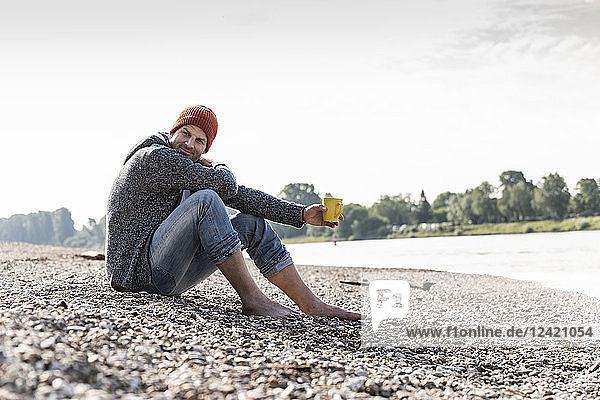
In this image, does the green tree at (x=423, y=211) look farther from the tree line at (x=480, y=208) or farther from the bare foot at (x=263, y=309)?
the bare foot at (x=263, y=309)

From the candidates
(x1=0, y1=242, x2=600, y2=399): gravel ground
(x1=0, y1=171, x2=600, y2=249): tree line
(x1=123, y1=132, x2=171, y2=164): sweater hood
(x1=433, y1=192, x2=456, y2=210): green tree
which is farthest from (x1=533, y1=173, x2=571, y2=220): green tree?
(x1=123, y1=132, x2=171, y2=164): sweater hood

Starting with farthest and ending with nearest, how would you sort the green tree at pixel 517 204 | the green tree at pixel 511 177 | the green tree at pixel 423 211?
the green tree at pixel 511 177 < the green tree at pixel 423 211 < the green tree at pixel 517 204

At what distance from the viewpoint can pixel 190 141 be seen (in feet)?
11.2

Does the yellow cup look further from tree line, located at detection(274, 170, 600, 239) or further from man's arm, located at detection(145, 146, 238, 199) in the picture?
tree line, located at detection(274, 170, 600, 239)

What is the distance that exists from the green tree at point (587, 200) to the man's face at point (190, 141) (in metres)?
52.0

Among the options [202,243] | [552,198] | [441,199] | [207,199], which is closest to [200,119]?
[207,199]

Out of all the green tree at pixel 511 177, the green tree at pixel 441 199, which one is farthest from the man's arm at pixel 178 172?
the green tree at pixel 441 199

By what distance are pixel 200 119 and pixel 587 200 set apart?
5416 centimetres

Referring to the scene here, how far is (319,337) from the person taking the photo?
302 centimetres

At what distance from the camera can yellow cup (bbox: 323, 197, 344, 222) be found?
10.8 feet

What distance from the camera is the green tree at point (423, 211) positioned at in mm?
54094

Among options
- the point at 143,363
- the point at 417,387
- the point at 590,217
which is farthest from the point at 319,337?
the point at 590,217

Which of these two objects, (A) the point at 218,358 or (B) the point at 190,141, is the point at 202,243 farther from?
(A) the point at 218,358

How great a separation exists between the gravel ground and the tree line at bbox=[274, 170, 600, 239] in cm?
3994
